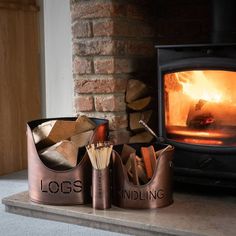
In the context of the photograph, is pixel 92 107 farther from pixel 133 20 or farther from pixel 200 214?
pixel 200 214

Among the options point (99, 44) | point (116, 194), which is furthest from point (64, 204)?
point (99, 44)

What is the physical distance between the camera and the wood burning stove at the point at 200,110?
6.11 ft

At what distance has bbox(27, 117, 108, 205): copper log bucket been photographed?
1.82m

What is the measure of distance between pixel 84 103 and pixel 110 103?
5.3 inches

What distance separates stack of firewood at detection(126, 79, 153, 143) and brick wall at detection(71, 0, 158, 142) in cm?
3

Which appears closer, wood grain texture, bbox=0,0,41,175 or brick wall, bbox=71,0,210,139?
brick wall, bbox=71,0,210,139

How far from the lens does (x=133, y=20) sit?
2258 millimetres

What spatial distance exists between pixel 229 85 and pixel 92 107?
64 cm

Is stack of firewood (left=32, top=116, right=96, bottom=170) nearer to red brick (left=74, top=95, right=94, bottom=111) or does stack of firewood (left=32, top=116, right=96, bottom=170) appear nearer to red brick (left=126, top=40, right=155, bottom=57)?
red brick (left=74, top=95, right=94, bottom=111)

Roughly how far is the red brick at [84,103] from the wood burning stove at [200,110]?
0.36 metres

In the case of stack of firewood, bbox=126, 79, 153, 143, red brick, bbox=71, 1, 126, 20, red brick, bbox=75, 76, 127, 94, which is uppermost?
red brick, bbox=71, 1, 126, 20

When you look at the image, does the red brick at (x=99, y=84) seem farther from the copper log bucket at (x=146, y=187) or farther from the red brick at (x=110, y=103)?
the copper log bucket at (x=146, y=187)

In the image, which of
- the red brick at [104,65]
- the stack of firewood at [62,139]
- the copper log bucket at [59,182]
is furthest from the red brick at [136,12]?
the copper log bucket at [59,182]

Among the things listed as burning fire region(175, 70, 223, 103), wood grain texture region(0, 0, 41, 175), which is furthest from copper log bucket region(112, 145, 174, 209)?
wood grain texture region(0, 0, 41, 175)
